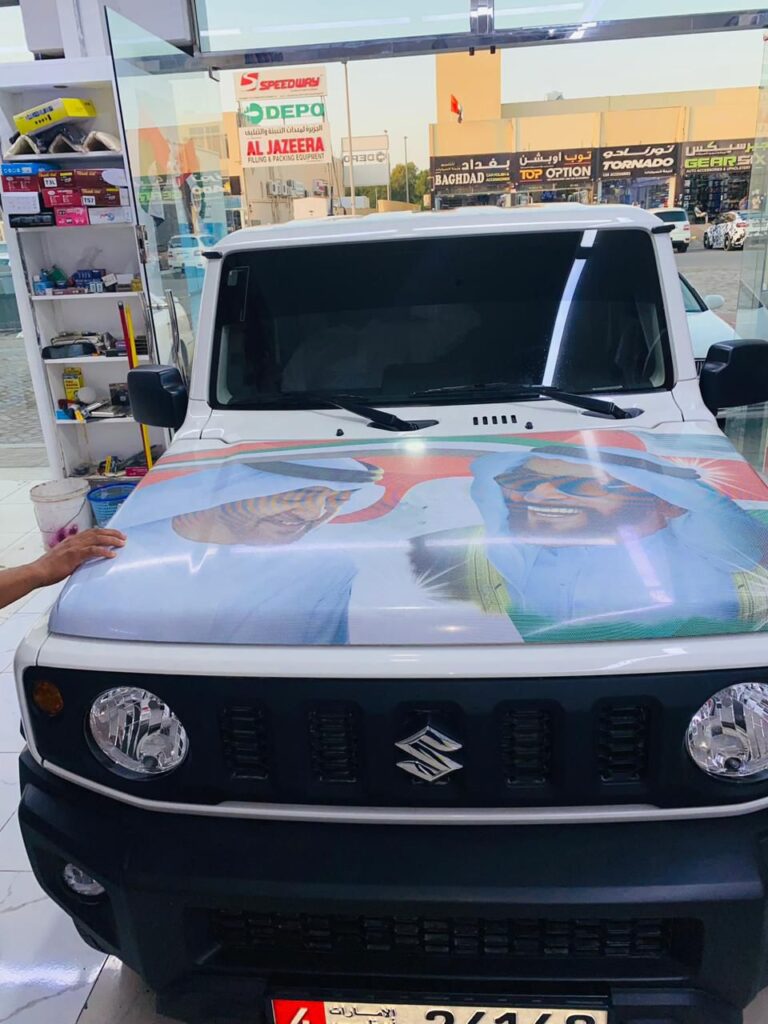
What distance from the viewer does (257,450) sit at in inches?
86.6

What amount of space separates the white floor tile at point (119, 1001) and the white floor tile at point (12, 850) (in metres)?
0.55

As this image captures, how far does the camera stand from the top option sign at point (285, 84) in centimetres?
812

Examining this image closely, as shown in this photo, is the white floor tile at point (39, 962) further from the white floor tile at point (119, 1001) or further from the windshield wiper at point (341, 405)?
the windshield wiper at point (341, 405)

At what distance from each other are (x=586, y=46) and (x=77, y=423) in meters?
4.35

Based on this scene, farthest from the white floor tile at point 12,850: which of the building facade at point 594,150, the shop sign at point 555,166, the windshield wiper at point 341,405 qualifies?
the shop sign at point 555,166

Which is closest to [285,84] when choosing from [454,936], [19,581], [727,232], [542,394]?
[542,394]

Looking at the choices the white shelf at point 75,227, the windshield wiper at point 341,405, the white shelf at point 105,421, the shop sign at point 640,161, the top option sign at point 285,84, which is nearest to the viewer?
the windshield wiper at point 341,405

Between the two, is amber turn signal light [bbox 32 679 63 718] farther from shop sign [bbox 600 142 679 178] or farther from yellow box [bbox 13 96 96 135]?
shop sign [bbox 600 142 679 178]

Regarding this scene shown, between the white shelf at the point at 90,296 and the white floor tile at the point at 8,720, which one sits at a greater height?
the white shelf at the point at 90,296

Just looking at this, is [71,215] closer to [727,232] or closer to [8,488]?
[8,488]

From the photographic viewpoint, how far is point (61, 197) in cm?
506

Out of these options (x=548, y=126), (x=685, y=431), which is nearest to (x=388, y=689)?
(x=685, y=431)

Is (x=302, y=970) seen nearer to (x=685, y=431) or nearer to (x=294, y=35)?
(x=685, y=431)

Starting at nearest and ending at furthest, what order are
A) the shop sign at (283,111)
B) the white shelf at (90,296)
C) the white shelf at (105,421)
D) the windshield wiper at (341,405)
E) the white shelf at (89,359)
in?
1. the windshield wiper at (341,405)
2. the white shelf at (90,296)
3. the white shelf at (89,359)
4. the white shelf at (105,421)
5. the shop sign at (283,111)
